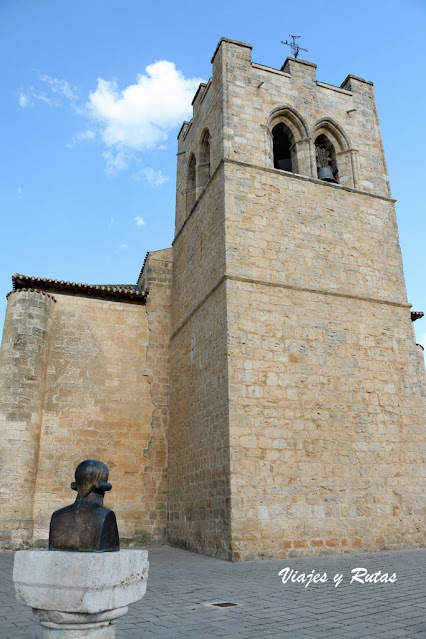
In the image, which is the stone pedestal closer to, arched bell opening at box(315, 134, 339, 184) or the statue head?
the statue head

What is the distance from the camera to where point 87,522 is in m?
2.39

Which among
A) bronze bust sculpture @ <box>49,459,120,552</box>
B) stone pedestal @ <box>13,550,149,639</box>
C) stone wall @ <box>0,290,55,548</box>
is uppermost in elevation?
stone wall @ <box>0,290,55,548</box>

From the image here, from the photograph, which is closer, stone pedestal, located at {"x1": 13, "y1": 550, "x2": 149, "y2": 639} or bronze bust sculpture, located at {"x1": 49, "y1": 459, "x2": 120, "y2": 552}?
stone pedestal, located at {"x1": 13, "y1": 550, "x2": 149, "y2": 639}

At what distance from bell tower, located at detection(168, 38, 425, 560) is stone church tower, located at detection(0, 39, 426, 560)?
34 mm

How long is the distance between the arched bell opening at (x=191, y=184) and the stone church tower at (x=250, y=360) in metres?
0.22

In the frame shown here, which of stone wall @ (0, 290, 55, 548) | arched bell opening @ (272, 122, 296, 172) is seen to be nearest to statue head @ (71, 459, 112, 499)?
stone wall @ (0, 290, 55, 548)

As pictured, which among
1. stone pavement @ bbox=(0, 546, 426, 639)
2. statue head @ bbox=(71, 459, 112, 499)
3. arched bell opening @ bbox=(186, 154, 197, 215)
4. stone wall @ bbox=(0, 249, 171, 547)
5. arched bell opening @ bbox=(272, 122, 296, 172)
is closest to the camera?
statue head @ bbox=(71, 459, 112, 499)

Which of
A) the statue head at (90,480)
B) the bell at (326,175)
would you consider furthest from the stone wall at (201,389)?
the statue head at (90,480)

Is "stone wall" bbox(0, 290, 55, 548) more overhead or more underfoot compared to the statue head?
more overhead

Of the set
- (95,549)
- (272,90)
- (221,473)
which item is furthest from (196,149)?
(95,549)

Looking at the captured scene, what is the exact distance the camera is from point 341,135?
37.4ft

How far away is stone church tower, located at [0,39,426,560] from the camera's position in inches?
310

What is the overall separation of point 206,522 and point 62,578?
640 cm

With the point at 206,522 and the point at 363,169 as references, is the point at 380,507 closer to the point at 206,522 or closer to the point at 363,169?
the point at 206,522
